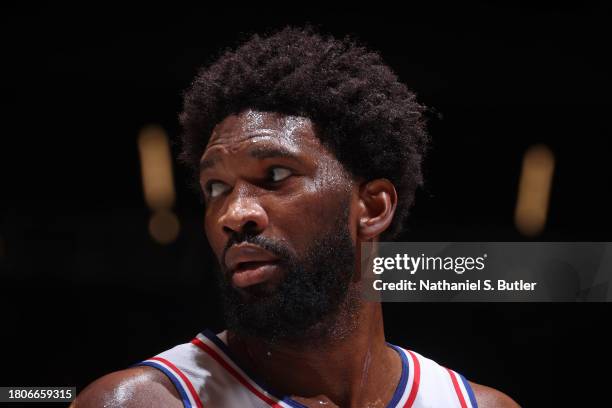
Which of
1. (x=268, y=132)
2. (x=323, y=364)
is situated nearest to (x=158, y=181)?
(x=268, y=132)

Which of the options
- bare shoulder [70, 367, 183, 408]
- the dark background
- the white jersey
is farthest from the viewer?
the dark background

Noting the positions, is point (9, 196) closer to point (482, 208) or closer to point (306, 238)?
point (306, 238)

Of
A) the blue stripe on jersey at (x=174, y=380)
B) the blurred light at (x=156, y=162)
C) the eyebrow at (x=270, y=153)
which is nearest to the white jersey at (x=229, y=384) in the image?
the blue stripe on jersey at (x=174, y=380)

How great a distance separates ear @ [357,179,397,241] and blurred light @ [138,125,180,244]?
24.4 inches

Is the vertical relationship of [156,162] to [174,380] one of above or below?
above

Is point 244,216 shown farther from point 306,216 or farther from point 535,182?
point 535,182

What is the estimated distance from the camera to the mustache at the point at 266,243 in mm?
1494

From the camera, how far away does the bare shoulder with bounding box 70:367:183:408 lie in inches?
55.9

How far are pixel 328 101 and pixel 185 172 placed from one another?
0.64m

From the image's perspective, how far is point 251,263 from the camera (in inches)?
59.9

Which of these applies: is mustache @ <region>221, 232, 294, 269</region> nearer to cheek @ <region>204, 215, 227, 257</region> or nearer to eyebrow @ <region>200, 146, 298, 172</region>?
cheek @ <region>204, 215, 227, 257</region>

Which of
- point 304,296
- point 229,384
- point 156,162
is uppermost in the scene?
point 156,162

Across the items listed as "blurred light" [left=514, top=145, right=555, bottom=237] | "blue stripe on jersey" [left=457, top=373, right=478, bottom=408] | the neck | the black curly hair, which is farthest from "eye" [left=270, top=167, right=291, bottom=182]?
"blurred light" [left=514, top=145, right=555, bottom=237]

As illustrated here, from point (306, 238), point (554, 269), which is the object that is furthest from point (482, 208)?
point (306, 238)
